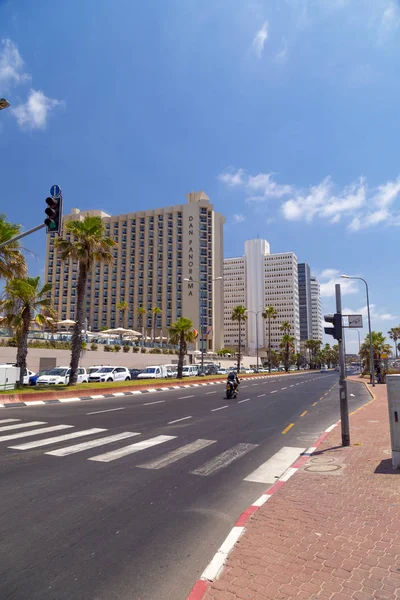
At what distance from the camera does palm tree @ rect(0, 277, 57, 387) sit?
78.8 feet

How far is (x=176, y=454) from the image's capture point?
9.14 m

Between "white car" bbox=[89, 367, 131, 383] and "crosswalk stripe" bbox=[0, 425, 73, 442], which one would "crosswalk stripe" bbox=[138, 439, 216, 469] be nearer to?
"crosswalk stripe" bbox=[0, 425, 73, 442]

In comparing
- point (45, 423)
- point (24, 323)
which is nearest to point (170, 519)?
point (45, 423)

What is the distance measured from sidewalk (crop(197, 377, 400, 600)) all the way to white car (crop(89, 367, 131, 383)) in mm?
27076

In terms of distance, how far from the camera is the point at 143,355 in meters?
54.5

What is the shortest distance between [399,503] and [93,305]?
5009 inches

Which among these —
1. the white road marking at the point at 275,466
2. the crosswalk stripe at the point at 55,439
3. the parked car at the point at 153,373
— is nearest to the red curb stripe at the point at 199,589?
the white road marking at the point at 275,466

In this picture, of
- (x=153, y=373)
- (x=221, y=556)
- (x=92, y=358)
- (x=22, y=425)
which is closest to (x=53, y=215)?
(x=22, y=425)

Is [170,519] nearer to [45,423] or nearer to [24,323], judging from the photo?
[45,423]

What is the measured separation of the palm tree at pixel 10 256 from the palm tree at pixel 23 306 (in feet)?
4.15

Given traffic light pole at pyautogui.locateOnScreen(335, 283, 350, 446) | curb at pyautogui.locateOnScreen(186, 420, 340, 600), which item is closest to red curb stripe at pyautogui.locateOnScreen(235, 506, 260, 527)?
curb at pyautogui.locateOnScreen(186, 420, 340, 600)

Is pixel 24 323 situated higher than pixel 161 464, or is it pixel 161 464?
pixel 24 323

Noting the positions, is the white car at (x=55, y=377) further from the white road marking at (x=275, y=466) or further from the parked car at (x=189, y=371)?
the parked car at (x=189, y=371)

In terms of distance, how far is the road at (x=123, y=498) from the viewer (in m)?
3.92
